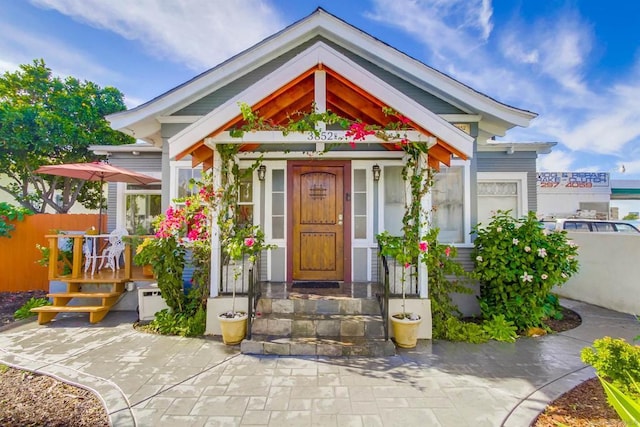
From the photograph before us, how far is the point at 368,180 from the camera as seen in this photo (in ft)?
20.6

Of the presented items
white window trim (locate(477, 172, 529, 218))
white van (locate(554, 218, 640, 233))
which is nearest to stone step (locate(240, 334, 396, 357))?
white window trim (locate(477, 172, 529, 218))

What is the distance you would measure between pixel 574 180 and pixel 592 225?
11.5 meters

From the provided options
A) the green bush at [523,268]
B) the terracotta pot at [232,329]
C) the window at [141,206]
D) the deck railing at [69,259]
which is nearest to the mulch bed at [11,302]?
the deck railing at [69,259]

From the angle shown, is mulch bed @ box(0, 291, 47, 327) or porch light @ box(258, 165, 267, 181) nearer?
mulch bed @ box(0, 291, 47, 327)

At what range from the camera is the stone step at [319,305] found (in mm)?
4746

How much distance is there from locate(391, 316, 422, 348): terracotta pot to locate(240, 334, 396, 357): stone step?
9.1 inches

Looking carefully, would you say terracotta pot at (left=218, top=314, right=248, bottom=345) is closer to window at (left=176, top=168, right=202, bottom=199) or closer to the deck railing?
the deck railing

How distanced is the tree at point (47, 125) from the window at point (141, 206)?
3.88m

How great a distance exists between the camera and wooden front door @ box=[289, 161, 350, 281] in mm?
6199

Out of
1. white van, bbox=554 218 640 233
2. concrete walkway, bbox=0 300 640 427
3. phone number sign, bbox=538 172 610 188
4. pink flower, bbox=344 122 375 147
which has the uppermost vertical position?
phone number sign, bbox=538 172 610 188

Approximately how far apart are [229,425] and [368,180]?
184 inches

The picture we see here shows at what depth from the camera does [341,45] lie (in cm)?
641

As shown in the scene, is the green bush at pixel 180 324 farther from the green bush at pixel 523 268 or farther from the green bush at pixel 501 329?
the green bush at pixel 523 268

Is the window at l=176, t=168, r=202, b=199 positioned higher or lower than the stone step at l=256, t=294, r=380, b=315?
higher
